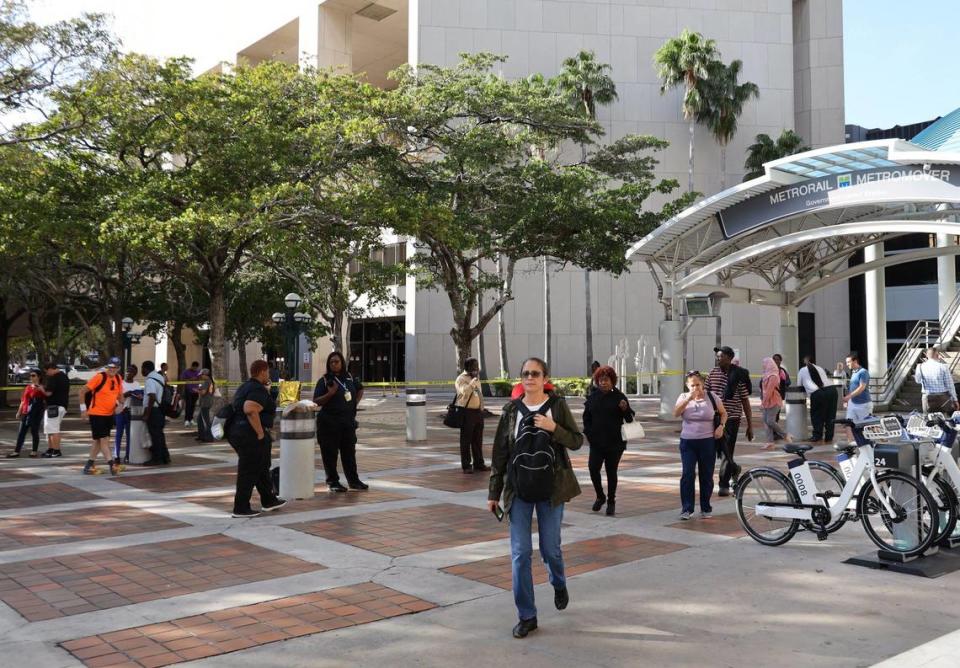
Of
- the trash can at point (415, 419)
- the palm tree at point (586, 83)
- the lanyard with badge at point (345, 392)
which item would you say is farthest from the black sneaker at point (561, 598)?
the palm tree at point (586, 83)

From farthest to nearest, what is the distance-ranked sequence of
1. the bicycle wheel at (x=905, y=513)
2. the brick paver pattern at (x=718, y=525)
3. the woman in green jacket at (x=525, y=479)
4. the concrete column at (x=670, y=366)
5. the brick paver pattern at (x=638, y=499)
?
the concrete column at (x=670, y=366) < the brick paver pattern at (x=638, y=499) < the brick paver pattern at (x=718, y=525) < the bicycle wheel at (x=905, y=513) < the woman in green jacket at (x=525, y=479)

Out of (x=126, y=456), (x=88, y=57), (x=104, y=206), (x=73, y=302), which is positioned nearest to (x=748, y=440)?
(x=126, y=456)

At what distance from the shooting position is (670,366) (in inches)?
918

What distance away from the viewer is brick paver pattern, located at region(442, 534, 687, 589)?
21.0ft

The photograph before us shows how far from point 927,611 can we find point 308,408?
6982 millimetres

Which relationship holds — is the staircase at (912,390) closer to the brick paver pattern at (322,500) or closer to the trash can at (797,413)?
the trash can at (797,413)

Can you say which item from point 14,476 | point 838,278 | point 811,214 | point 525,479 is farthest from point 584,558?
point 838,278

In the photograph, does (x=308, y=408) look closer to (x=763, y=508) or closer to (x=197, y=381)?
(x=763, y=508)

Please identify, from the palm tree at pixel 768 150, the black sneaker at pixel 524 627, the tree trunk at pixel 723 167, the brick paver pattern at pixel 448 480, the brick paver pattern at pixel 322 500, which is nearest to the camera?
the black sneaker at pixel 524 627

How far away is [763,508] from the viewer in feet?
24.4

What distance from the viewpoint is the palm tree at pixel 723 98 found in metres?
45.3

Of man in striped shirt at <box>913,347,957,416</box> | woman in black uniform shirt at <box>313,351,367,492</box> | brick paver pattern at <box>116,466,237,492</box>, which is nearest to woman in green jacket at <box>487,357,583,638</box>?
woman in black uniform shirt at <box>313,351,367,492</box>

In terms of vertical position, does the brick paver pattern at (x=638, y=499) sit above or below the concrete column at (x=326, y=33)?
below

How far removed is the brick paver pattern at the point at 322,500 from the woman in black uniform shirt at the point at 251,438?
476 mm
